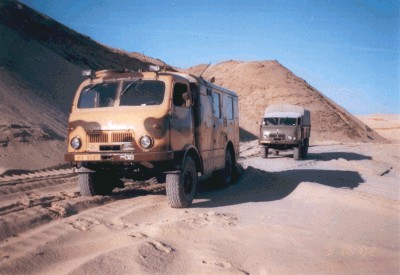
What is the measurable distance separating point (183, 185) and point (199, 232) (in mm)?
1807

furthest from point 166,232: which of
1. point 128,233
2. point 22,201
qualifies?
point 22,201

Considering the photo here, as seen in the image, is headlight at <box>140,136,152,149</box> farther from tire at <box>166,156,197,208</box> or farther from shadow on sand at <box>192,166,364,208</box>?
shadow on sand at <box>192,166,364,208</box>

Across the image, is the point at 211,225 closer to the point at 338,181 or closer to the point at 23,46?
the point at 338,181

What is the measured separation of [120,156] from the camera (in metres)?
6.69

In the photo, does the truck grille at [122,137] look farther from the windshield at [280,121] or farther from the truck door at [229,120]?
the windshield at [280,121]

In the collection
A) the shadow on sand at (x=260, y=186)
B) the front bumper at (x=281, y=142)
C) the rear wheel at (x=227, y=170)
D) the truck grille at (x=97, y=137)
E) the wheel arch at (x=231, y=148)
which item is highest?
the truck grille at (x=97, y=137)

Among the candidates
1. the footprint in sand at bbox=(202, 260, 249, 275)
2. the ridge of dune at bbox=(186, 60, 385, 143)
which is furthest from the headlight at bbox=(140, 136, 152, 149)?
the ridge of dune at bbox=(186, 60, 385, 143)

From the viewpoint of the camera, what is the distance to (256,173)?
12.2 meters

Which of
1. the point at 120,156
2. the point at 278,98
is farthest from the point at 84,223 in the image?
the point at 278,98

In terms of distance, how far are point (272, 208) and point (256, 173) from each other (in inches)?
196

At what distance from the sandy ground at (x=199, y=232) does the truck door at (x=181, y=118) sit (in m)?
1.22

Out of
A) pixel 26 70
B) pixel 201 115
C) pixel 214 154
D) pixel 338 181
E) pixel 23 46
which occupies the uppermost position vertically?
pixel 23 46

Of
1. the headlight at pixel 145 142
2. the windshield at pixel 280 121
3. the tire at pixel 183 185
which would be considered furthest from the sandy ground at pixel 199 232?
the windshield at pixel 280 121

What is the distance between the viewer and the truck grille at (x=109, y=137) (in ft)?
22.3
